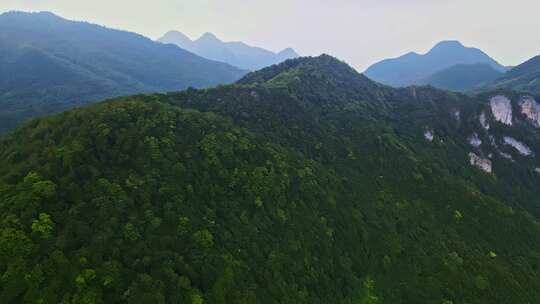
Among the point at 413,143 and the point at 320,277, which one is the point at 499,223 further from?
the point at 320,277

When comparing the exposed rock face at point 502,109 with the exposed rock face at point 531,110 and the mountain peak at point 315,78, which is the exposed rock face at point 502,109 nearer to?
the exposed rock face at point 531,110

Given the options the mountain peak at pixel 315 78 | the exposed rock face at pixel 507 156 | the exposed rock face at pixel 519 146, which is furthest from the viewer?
the exposed rock face at pixel 519 146

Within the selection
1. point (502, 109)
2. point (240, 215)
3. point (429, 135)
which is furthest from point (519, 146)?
point (240, 215)

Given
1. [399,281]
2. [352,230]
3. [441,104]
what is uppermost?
[441,104]

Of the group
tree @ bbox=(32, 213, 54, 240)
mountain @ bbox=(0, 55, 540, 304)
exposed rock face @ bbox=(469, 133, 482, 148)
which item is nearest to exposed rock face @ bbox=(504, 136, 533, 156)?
exposed rock face @ bbox=(469, 133, 482, 148)

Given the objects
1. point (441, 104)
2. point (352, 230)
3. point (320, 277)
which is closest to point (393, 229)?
point (352, 230)

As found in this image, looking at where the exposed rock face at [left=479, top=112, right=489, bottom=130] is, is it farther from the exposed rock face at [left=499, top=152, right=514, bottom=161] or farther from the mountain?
the mountain

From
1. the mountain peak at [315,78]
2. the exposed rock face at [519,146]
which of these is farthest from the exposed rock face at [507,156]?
the mountain peak at [315,78]
